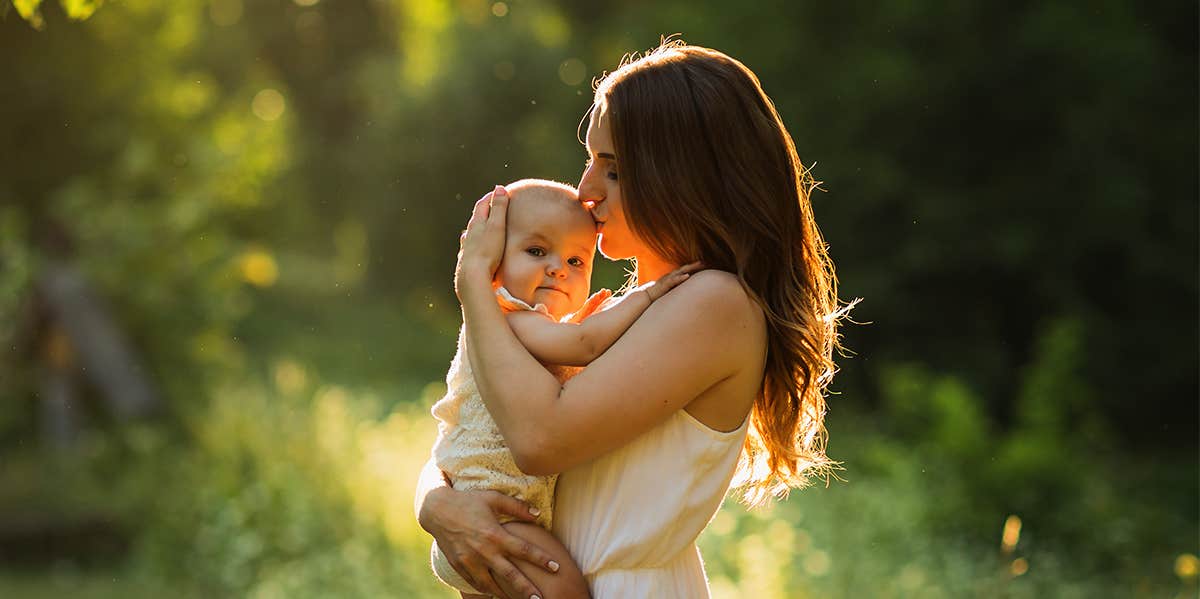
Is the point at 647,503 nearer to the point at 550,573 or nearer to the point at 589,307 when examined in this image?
the point at 550,573

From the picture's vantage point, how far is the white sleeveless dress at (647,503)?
228cm

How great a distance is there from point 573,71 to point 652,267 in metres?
17.7

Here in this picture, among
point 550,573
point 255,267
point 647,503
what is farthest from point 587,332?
point 255,267

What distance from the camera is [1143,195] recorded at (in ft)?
44.2

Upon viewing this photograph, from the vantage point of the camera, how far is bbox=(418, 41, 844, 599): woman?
84.2 inches

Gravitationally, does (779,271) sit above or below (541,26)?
above

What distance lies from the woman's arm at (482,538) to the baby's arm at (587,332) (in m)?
0.31

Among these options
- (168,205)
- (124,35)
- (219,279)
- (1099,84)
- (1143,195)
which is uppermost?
(124,35)

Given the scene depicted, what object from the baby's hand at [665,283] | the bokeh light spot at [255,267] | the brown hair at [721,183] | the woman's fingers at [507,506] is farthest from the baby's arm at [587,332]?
the bokeh light spot at [255,267]

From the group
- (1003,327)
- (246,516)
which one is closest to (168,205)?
(246,516)

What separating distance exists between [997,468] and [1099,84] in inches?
229

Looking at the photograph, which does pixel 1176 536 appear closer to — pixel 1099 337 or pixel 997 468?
pixel 997 468

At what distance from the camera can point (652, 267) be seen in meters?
2.41

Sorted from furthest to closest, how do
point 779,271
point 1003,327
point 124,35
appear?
1. point 1003,327
2. point 124,35
3. point 779,271
